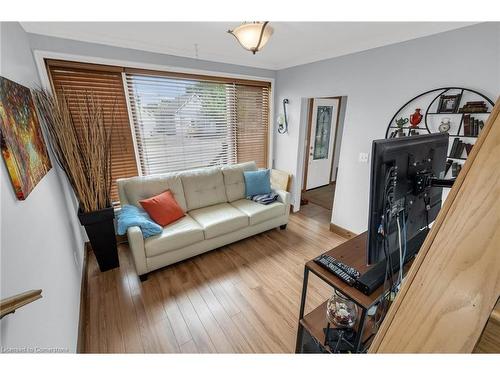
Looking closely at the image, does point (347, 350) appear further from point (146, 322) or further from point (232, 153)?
point (232, 153)

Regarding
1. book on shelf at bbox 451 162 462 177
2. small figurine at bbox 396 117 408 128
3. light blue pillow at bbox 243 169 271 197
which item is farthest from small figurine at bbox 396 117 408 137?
light blue pillow at bbox 243 169 271 197

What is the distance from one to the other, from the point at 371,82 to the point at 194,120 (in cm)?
225

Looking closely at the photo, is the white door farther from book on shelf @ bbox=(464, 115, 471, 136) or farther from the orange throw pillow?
the orange throw pillow

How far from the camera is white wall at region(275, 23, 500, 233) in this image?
1657mm

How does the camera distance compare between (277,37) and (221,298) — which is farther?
(277,37)

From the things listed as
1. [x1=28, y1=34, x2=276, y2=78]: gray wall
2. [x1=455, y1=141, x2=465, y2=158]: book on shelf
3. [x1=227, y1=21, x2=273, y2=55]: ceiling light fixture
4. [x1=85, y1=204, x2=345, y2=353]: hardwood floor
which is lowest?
[x1=85, y1=204, x2=345, y2=353]: hardwood floor

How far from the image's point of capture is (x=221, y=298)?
190 cm

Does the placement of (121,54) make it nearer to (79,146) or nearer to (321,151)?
(79,146)

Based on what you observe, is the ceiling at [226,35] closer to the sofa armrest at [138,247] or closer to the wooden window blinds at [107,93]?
the wooden window blinds at [107,93]

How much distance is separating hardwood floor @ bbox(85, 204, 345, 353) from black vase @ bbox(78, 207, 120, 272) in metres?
0.14

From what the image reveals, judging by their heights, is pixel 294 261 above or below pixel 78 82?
below

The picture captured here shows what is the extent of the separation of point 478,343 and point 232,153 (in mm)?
3252
